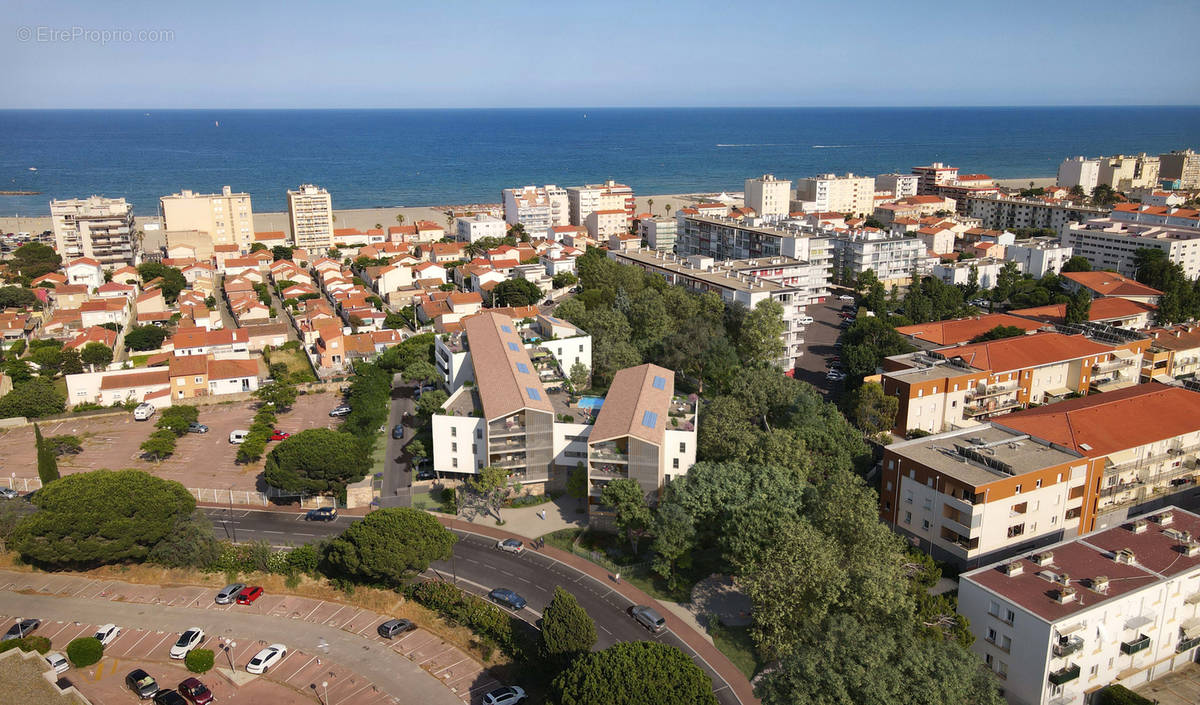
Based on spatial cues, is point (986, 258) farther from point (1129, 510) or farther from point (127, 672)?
point (127, 672)

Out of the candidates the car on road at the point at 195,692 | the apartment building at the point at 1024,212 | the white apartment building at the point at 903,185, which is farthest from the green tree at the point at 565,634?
the white apartment building at the point at 903,185

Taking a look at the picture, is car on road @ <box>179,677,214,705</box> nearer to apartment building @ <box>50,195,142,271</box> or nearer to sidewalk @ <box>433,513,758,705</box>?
sidewalk @ <box>433,513,758,705</box>

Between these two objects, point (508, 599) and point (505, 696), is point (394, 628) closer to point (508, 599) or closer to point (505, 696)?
point (508, 599)

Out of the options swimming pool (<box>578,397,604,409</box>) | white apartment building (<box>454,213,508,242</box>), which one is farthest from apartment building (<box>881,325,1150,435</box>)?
white apartment building (<box>454,213,508,242</box>)

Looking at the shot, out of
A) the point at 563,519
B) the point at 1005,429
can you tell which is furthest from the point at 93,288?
the point at 1005,429

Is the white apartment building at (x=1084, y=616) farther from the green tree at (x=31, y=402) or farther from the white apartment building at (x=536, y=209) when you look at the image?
the white apartment building at (x=536, y=209)

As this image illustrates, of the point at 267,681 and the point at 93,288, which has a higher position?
the point at 93,288
